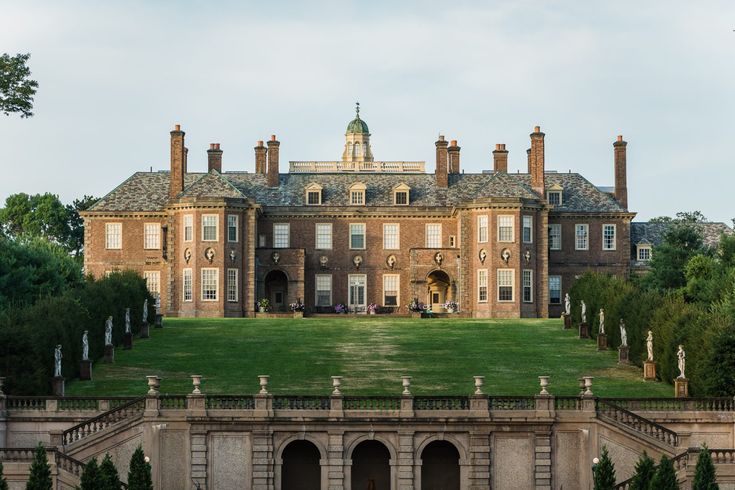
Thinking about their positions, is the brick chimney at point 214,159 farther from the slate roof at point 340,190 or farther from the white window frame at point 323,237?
the white window frame at point 323,237

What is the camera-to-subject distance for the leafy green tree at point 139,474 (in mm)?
47156

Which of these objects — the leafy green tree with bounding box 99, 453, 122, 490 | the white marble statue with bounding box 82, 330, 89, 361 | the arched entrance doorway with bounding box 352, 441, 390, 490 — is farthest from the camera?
the white marble statue with bounding box 82, 330, 89, 361

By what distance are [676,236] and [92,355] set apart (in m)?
41.8

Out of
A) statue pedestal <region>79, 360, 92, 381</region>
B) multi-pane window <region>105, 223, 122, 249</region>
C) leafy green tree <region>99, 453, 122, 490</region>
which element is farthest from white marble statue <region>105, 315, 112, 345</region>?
multi-pane window <region>105, 223, 122, 249</region>

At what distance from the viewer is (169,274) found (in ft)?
310

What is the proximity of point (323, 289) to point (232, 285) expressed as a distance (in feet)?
25.5

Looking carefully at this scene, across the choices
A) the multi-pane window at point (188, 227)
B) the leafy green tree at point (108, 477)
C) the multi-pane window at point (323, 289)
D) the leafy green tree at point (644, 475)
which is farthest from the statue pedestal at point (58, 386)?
the multi-pane window at point (323, 289)

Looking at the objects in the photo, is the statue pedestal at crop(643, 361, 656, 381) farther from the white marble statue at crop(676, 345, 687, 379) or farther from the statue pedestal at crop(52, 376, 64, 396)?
the statue pedestal at crop(52, 376, 64, 396)

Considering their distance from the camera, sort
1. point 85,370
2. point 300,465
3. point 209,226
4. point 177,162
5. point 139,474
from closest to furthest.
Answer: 1. point 139,474
2. point 300,465
3. point 85,370
4. point 209,226
5. point 177,162

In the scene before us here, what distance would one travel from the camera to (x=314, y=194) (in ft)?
325

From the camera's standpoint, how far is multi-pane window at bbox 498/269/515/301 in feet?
302

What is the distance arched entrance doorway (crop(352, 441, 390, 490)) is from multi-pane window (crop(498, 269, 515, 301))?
128 feet

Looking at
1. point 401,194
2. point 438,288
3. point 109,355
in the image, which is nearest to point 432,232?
point 401,194

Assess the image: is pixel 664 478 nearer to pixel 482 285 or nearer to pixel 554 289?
pixel 482 285
